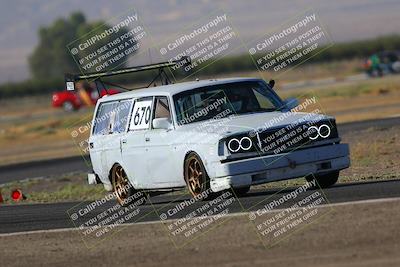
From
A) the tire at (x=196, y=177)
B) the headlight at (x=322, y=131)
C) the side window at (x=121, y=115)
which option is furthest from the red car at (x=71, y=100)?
the headlight at (x=322, y=131)

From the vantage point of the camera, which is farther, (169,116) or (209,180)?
(169,116)

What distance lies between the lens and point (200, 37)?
163375mm

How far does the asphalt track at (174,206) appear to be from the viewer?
46.1ft

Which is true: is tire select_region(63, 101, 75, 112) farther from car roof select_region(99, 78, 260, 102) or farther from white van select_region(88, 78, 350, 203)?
car roof select_region(99, 78, 260, 102)

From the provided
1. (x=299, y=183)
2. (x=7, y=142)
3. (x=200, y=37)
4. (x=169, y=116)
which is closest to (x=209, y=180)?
(x=169, y=116)

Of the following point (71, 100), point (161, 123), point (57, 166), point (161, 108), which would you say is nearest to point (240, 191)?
point (161, 123)

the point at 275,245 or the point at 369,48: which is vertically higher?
the point at 275,245

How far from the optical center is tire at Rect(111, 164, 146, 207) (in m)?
17.1

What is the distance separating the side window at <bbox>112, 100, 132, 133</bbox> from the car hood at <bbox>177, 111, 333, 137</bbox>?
1593mm

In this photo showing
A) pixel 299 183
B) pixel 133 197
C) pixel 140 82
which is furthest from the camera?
pixel 140 82

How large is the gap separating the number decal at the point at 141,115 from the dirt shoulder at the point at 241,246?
3467mm

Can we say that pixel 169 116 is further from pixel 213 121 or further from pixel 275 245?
pixel 275 245

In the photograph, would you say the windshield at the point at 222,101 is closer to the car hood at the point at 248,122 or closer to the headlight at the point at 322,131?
the car hood at the point at 248,122

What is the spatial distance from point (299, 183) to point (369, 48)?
9602 centimetres
